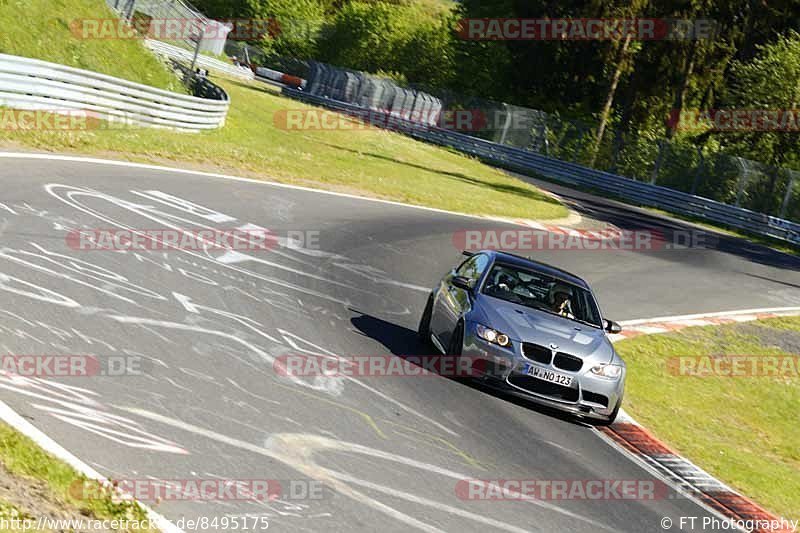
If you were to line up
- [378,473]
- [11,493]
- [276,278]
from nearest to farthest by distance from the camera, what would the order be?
[11,493] → [378,473] → [276,278]

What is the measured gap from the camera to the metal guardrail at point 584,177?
41875 millimetres

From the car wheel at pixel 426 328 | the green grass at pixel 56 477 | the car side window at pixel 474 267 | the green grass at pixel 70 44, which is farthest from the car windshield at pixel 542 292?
the green grass at pixel 70 44

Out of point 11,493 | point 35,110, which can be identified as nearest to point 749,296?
point 35,110

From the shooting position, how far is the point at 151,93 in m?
28.1

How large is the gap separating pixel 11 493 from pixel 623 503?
5.41 meters

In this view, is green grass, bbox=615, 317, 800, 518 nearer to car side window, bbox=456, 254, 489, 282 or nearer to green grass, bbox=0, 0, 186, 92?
car side window, bbox=456, 254, 489, 282

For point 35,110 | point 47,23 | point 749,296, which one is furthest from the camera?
point 47,23

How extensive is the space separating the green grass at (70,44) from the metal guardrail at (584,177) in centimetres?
1855

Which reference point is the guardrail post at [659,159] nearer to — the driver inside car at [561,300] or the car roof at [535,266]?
the car roof at [535,266]

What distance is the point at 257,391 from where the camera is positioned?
9.60 metres

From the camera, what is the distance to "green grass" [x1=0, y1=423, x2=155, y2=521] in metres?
6.10

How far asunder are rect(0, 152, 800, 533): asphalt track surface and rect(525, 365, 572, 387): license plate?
1.47 ft

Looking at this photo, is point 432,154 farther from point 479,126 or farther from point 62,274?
point 62,274

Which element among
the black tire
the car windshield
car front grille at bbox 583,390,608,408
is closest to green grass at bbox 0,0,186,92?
the car windshield
